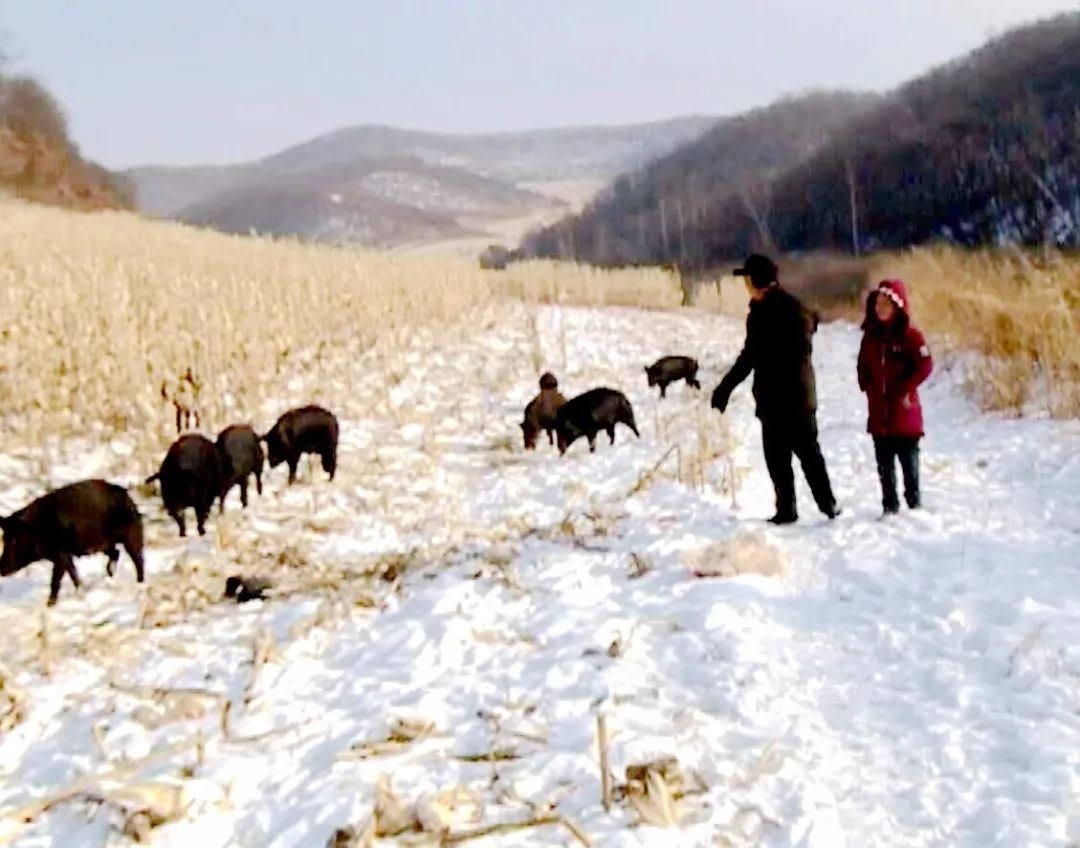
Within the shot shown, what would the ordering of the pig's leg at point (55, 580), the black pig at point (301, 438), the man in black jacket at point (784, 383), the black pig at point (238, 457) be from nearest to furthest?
the pig's leg at point (55, 580) → the man in black jacket at point (784, 383) → the black pig at point (238, 457) → the black pig at point (301, 438)

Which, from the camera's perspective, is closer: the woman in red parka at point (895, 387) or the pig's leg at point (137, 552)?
the pig's leg at point (137, 552)

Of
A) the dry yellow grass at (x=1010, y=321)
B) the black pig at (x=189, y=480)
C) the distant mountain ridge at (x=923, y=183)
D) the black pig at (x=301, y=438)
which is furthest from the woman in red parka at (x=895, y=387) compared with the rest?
the distant mountain ridge at (x=923, y=183)

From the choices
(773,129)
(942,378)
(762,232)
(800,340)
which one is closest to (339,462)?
(800,340)

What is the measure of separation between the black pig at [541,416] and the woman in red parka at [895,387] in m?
5.15

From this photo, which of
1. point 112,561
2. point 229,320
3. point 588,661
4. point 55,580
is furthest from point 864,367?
point 229,320

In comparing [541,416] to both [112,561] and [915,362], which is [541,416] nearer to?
[915,362]

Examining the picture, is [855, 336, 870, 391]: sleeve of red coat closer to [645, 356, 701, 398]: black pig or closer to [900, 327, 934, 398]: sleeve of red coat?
[900, 327, 934, 398]: sleeve of red coat

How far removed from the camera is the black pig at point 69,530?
6.26 metres

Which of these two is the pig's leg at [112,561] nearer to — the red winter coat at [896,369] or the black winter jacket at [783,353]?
the black winter jacket at [783,353]

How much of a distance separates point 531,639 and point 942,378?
1159 cm

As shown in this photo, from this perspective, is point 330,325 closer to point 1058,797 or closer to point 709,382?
point 709,382

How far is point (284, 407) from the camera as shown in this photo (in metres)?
11.8

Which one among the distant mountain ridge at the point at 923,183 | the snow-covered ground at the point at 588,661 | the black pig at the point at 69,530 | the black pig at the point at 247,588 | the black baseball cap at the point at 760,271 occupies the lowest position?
the snow-covered ground at the point at 588,661

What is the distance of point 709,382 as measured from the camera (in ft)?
54.7
